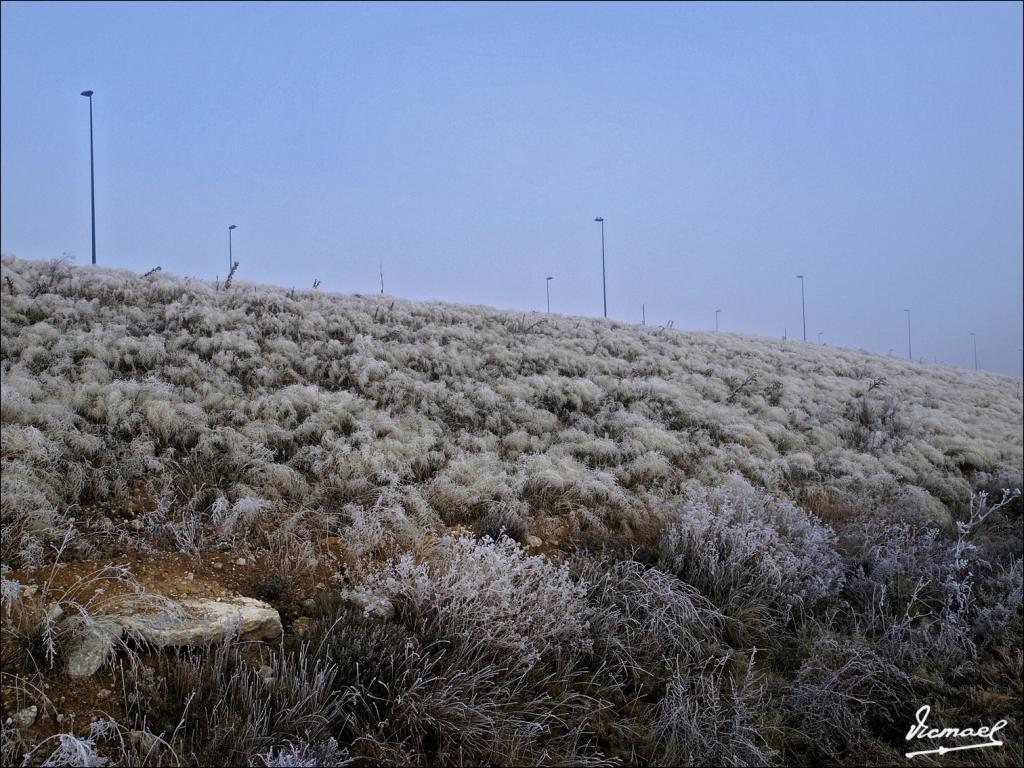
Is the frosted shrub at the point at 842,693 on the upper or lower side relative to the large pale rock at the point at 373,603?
lower

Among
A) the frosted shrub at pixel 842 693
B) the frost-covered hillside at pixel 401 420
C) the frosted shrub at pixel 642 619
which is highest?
the frost-covered hillside at pixel 401 420

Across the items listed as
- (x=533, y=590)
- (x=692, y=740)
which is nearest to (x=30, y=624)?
(x=533, y=590)

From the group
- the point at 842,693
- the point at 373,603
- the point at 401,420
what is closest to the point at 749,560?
the point at 842,693

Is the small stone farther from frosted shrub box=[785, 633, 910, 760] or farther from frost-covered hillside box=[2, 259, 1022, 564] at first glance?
frosted shrub box=[785, 633, 910, 760]

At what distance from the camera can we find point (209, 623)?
11.6 ft

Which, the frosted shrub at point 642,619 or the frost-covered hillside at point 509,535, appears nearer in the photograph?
the frost-covered hillside at point 509,535

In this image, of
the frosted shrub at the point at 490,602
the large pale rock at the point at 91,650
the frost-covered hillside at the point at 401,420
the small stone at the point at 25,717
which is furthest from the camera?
the frost-covered hillside at the point at 401,420

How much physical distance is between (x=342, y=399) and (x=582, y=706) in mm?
5908

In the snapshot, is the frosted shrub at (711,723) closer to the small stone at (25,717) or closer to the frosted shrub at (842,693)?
the frosted shrub at (842,693)

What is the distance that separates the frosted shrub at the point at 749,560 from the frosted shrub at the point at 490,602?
1.44 m

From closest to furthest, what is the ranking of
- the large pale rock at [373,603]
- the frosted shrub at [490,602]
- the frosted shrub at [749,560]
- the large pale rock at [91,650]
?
the large pale rock at [91,650]
the frosted shrub at [490,602]
the large pale rock at [373,603]
the frosted shrub at [749,560]

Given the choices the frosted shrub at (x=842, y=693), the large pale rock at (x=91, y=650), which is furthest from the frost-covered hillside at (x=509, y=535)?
the large pale rock at (x=91, y=650)

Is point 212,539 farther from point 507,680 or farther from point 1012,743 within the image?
point 1012,743

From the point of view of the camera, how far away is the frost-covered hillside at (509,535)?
3.61 metres
